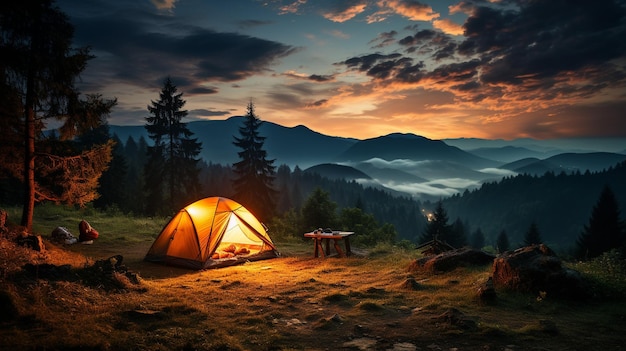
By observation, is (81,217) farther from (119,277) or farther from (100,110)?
(119,277)

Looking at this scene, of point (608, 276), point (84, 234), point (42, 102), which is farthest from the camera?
point (84, 234)

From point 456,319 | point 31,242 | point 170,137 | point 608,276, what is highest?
point 170,137

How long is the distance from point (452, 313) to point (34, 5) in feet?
50.9

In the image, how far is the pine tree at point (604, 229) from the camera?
54469mm

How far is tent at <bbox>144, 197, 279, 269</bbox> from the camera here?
45.8 feet

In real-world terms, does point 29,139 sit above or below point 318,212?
above

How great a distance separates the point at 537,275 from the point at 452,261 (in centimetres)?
Answer: 304

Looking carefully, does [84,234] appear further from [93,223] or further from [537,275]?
[537,275]

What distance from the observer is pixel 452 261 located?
11898 millimetres

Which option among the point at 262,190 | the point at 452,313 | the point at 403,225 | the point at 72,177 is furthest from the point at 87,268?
the point at 403,225

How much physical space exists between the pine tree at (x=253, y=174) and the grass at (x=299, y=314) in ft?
81.5

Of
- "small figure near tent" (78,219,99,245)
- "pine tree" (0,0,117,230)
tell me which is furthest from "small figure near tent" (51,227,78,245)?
"pine tree" (0,0,117,230)

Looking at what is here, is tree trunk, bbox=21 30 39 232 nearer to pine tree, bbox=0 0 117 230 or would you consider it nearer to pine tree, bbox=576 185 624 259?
pine tree, bbox=0 0 117 230

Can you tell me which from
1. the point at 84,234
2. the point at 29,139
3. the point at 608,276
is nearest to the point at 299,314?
the point at 608,276
